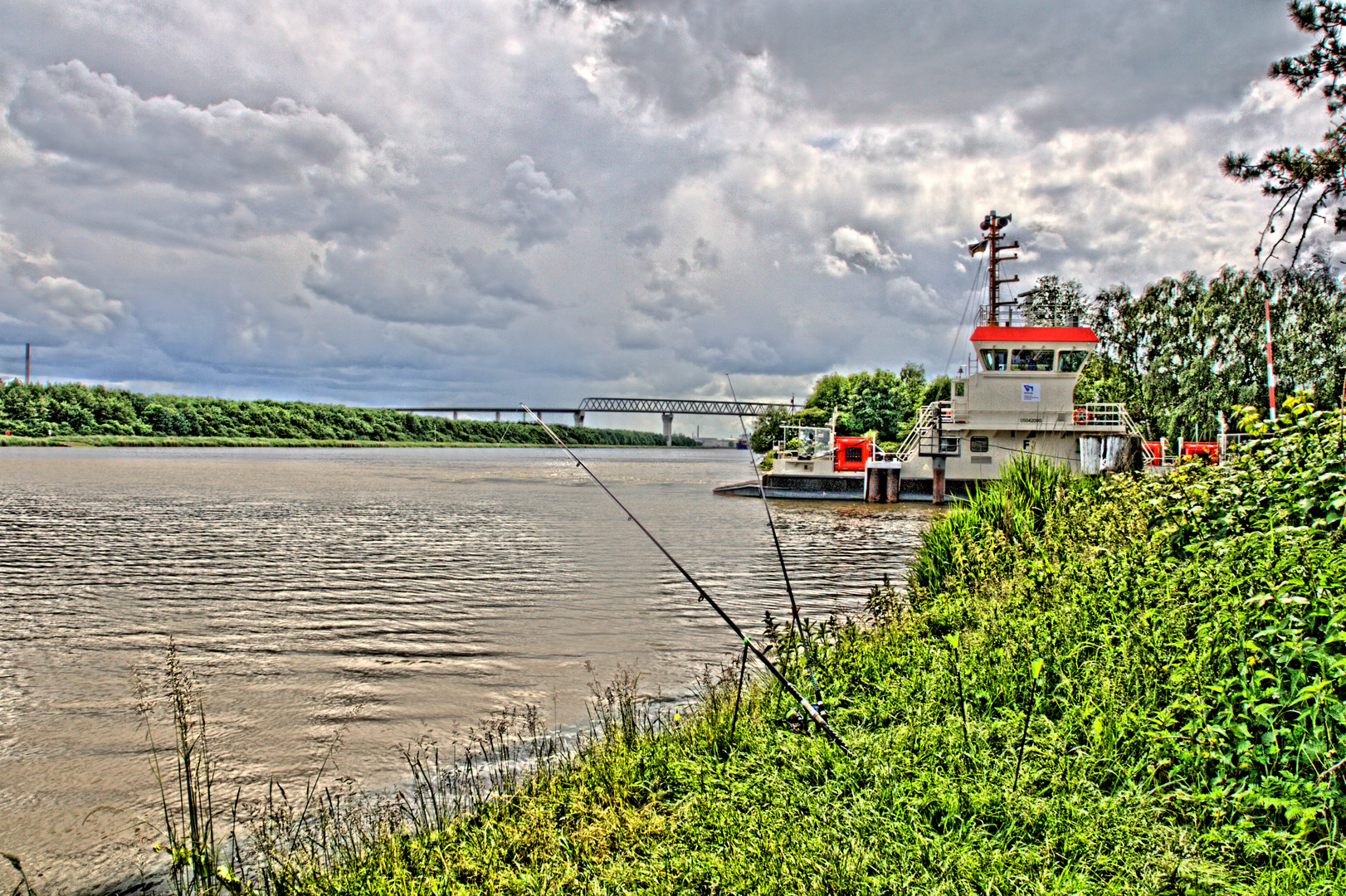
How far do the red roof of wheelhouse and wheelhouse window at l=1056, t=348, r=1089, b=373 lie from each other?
0.59 meters

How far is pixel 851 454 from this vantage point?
41.9 metres

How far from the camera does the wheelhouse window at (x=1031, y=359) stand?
34812 millimetres

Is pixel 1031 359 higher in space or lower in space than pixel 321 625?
higher

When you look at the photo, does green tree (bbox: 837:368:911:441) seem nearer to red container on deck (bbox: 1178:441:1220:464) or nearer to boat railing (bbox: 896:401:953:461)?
boat railing (bbox: 896:401:953:461)

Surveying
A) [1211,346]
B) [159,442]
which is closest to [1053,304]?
[1211,346]

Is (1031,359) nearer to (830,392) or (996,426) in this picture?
(996,426)

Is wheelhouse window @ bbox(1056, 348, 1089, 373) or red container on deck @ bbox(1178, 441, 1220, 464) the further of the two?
wheelhouse window @ bbox(1056, 348, 1089, 373)

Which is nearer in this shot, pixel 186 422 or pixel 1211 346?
pixel 1211 346

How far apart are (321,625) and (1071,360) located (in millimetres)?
32729

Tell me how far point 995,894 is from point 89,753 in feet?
22.9

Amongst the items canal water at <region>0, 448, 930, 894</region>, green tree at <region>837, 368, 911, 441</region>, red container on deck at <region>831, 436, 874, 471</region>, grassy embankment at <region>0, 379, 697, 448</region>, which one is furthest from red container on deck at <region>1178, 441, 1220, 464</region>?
grassy embankment at <region>0, 379, 697, 448</region>

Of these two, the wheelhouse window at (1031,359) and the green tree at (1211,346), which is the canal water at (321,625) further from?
the green tree at (1211,346)

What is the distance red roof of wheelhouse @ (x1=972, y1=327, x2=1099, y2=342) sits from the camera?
3434cm

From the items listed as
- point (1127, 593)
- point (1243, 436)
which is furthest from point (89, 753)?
point (1243, 436)
